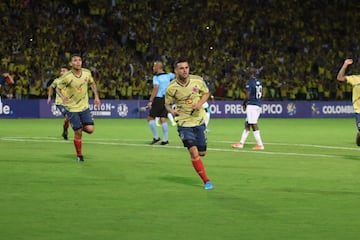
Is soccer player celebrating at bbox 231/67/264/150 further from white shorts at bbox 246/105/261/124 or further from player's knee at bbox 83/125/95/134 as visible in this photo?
player's knee at bbox 83/125/95/134

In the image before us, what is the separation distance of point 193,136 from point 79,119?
5.23 meters

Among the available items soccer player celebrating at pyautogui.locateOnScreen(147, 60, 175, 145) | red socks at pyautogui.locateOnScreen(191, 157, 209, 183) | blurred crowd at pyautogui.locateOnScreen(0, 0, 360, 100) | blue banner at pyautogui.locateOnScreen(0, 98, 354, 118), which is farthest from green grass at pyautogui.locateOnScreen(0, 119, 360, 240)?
blurred crowd at pyautogui.locateOnScreen(0, 0, 360, 100)

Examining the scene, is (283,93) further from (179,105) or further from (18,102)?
(179,105)

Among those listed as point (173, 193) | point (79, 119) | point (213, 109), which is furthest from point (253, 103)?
point (213, 109)

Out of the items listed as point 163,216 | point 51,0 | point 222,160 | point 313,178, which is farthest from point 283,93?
point 163,216

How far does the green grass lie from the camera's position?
32.1 ft

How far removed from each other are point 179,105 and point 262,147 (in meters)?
8.62

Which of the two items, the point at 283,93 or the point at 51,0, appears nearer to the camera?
the point at 51,0

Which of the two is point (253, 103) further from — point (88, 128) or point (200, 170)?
point (200, 170)

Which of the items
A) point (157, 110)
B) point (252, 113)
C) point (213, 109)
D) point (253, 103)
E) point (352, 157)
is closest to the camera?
point (352, 157)

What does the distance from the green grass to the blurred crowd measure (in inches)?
774

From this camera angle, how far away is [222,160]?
62.6 ft

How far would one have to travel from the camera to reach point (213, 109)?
45.5 m

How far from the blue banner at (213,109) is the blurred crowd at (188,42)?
2.09 ft
